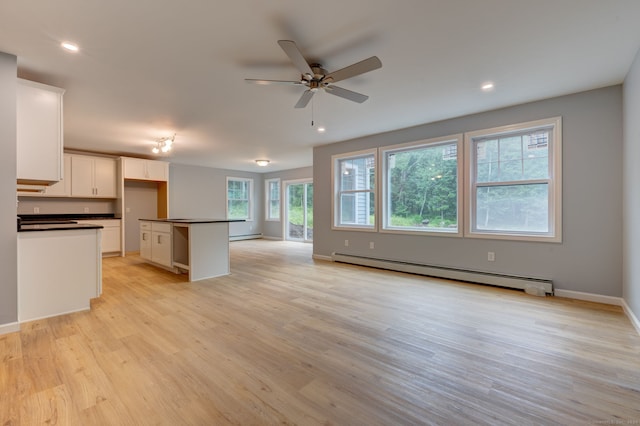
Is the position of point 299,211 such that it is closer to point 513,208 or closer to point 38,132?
point 513,208

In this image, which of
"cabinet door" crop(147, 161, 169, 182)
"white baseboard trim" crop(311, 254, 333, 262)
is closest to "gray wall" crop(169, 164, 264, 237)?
"cabinet door" crop(147, 161, 169, 182)

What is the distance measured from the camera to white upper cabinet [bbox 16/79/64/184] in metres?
2.66

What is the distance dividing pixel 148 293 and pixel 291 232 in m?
6.05

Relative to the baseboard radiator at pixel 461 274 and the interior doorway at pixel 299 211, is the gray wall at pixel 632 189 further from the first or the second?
the interior doorway at pixel 299 211

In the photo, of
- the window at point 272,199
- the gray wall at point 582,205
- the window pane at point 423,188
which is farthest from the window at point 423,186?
the window at point 272,199

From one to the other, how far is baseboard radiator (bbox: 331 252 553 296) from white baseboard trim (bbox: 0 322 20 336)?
4402 millimetres

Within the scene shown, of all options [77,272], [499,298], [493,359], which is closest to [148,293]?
[77,272]

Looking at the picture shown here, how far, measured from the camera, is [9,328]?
248cm

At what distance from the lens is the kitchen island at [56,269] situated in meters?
2.70

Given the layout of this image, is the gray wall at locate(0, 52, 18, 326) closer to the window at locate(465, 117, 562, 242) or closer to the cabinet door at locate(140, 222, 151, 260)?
the cabinet door at locate(140, 222, 151, 260)

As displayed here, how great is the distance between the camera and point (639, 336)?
93.4 inches

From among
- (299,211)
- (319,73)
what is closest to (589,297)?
(319,73)

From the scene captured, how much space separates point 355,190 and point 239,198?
17.9ft

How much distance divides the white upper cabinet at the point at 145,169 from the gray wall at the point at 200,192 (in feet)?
2.62
